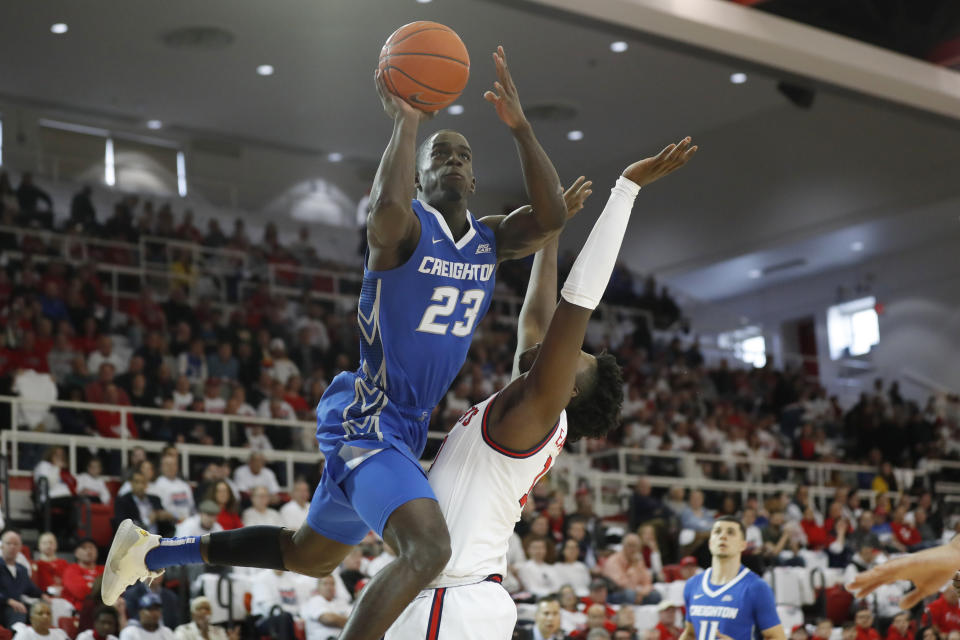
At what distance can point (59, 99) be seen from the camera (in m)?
21.3

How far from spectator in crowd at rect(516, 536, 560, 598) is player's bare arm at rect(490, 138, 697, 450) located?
760 cm

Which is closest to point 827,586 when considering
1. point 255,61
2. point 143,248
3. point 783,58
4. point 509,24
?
point 783,58

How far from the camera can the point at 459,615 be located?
392 centimetres

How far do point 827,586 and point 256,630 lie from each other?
6416 mm

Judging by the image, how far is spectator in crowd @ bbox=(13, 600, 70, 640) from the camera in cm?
839

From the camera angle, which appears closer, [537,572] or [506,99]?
[506,99]

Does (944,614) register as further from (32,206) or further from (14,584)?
(32,206)

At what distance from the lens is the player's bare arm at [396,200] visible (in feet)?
13.8

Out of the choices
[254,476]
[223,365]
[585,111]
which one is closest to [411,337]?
[254,476]

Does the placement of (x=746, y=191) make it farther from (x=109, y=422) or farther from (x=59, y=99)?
(x=109, y=422)

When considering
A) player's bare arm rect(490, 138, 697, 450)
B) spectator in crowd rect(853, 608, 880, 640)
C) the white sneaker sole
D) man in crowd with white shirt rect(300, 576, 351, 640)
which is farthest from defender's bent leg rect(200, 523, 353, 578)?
spectator in crowd rect(853, 608, 880, 640)

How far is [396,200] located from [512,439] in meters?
0.91

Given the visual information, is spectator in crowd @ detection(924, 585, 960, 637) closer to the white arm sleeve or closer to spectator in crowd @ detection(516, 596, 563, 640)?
spectator in crowd @ detection(516, 596, 563, 640)

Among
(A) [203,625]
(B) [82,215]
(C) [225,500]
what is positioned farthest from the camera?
(B) [82,215]
